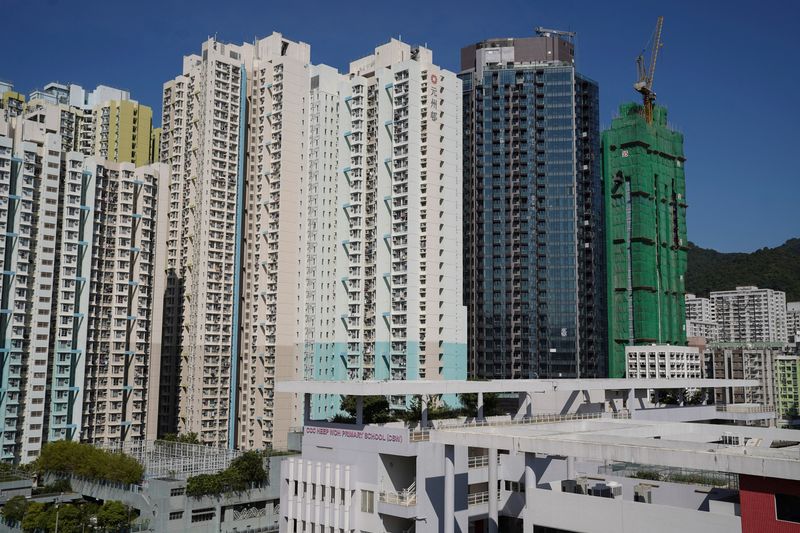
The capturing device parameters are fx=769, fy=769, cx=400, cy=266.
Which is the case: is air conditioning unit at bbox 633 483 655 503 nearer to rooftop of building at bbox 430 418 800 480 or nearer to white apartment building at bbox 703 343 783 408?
rooftop of building at bbox 430 418 800 480

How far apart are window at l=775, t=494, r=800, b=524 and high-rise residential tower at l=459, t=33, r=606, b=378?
8018cm

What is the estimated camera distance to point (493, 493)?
3372 centimetres

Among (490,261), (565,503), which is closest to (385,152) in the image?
(490,261)

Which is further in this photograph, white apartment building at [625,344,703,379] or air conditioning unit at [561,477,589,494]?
white apartment building at [625,344,703,379]

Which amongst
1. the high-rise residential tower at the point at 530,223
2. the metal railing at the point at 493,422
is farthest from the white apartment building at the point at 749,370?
the metal railing at the point at 493,422

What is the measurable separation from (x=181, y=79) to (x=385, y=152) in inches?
1211

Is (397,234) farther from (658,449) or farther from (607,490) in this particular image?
(658,449)

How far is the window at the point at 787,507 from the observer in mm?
23094

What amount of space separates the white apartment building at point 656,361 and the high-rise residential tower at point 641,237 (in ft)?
11.2

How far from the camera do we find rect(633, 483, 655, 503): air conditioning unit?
33.3m

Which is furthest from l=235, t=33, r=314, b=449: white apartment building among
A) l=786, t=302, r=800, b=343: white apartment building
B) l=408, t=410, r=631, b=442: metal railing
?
l=786, t=302, r=800, b=343: white apartment building

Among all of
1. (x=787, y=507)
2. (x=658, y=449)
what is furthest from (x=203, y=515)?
(x=787, y=507)

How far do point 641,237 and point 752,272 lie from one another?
82756 mm

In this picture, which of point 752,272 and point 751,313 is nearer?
point 751,313
